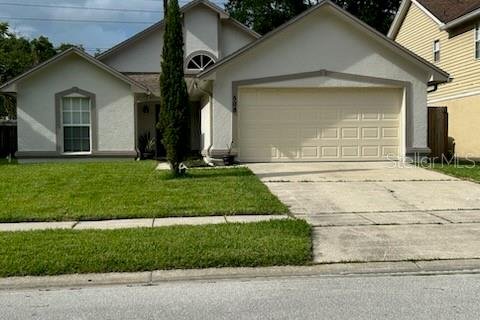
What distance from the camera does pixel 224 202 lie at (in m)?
10.3

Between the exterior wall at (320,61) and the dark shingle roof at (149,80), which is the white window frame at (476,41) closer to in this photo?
the exterior wall at (320,61)

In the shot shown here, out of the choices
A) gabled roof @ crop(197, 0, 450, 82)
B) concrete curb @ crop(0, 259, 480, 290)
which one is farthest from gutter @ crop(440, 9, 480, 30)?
concrete curb @ crop(0, 259, 480, 290)

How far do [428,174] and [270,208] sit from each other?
6616 mm

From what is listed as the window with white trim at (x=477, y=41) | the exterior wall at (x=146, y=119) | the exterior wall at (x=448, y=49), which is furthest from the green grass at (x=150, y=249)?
the exterior wall at (x=448, y=49)

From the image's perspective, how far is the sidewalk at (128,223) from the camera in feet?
28.0

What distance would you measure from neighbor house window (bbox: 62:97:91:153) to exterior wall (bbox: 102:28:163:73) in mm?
5307

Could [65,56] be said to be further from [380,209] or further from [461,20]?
[461,20]

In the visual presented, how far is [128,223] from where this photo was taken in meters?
8.83

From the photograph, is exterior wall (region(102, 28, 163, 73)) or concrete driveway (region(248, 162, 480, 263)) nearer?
concrete driveway (region(248, 162, 480, 263))

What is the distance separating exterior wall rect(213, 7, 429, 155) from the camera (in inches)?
664

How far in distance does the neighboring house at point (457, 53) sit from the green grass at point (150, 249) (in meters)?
16.1

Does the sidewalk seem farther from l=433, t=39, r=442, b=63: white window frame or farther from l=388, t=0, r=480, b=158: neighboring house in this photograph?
l=433, t=39, r=442, b=63: white window frame

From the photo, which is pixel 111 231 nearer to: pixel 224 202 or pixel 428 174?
pixel 224 202

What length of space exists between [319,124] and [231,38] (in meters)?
9.87
